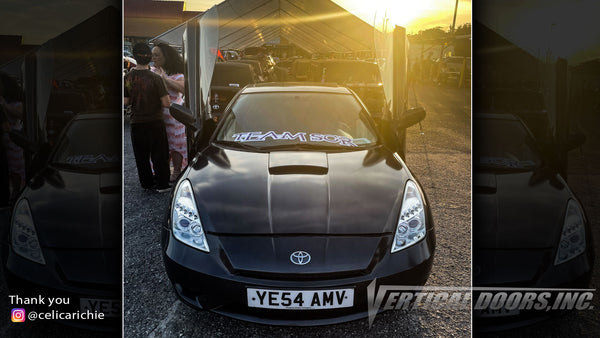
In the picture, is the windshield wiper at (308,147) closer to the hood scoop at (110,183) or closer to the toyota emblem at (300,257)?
the toyota emblem at (300,257)

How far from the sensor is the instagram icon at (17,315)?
90cm

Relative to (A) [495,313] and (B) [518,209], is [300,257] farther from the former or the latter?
(B) [518,209]

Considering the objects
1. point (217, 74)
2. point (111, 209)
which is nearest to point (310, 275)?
point (111, 209)

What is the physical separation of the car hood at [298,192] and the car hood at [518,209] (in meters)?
0.87

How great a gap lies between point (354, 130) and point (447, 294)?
1226 mm

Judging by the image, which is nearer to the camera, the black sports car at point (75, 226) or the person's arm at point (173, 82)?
the black sports car at point (75, 226)

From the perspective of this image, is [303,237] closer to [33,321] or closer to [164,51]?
[33,321]

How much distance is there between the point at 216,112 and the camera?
7434mm

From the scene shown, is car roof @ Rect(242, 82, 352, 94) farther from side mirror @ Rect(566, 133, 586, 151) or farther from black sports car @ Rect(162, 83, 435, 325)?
side mirror @ Rect(566, 133, 586, 151)

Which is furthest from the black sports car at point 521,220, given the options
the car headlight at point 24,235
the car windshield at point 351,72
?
the car windshield at point 351,72

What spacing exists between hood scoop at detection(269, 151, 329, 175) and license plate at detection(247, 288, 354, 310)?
0.70m

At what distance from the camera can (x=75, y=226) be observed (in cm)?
86

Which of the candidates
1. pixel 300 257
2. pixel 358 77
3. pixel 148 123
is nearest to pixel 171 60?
pixel 148 123

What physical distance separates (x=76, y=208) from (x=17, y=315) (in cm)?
30
